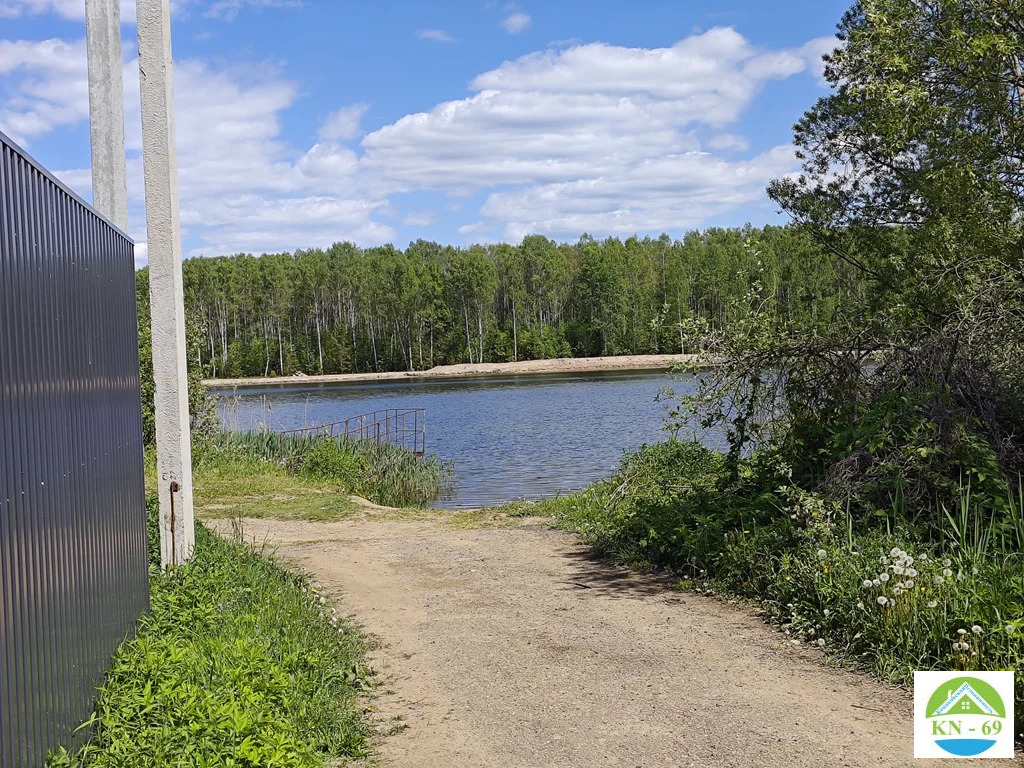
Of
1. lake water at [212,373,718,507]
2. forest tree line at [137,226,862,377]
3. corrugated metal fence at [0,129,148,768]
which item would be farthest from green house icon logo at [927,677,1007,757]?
forest tree line at [137,226,862,377]

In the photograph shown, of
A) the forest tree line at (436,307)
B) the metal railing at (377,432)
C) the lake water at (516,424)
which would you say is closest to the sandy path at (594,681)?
the lake water at (516,424)

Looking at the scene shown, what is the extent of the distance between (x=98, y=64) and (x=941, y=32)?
7.96m

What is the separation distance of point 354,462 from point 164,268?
43.6 ft

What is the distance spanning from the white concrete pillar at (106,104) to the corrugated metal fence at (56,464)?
2.14 m

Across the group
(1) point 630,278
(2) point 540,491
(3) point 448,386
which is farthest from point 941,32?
(1) point 630,278

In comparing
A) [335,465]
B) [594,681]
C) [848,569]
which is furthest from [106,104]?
[335,465]

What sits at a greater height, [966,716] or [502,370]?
[502,370]

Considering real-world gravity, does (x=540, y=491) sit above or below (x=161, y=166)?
below

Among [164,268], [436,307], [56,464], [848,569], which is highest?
[436,307]

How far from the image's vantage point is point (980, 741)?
4984 mm

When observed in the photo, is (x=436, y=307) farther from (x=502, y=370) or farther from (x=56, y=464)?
(x=56, y=464)

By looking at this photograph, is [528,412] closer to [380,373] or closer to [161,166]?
[161,166]

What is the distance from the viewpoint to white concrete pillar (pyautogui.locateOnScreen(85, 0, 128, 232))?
798 centimetres

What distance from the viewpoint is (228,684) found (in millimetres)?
5117
